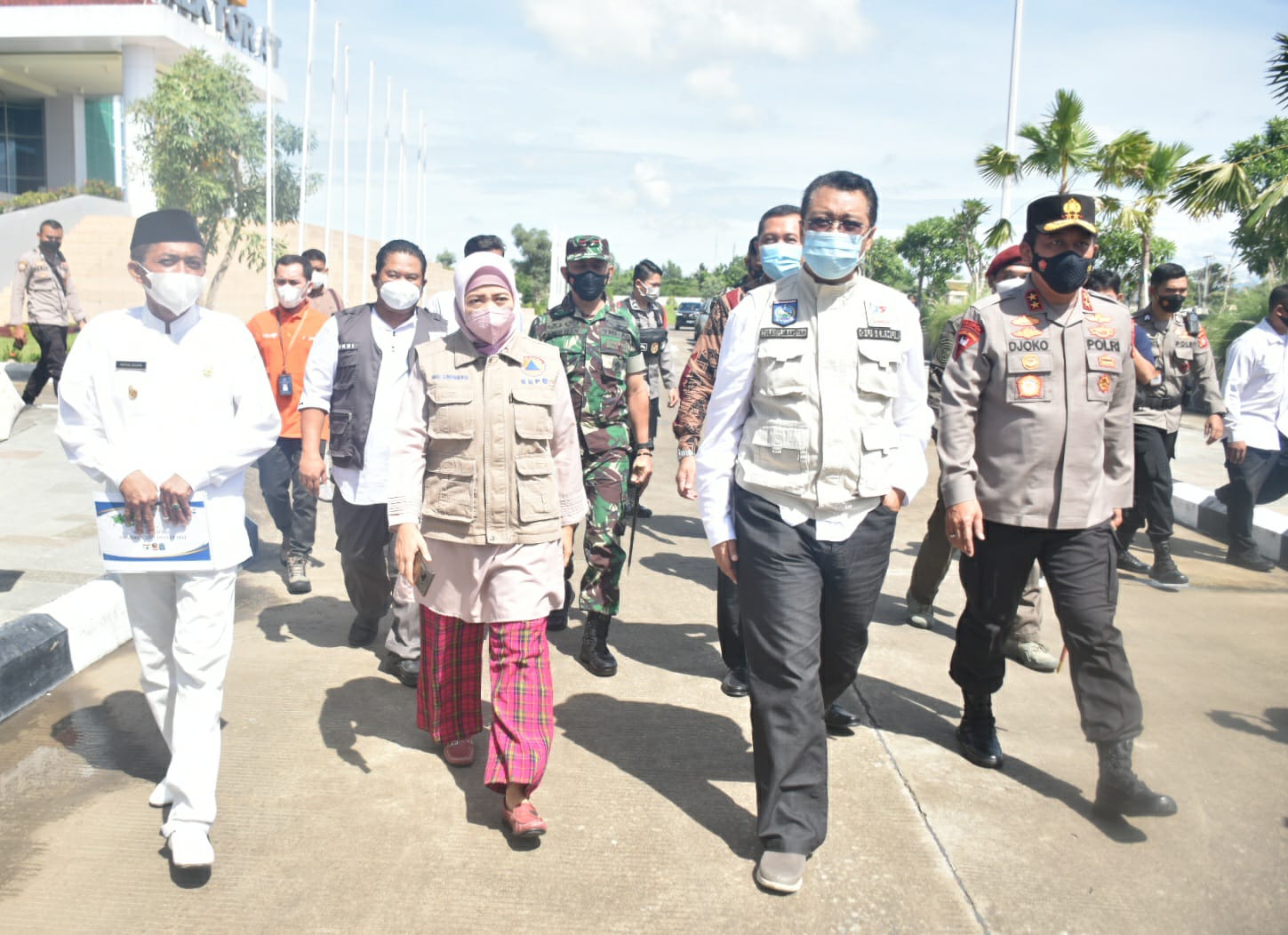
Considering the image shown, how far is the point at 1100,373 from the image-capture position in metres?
3.65

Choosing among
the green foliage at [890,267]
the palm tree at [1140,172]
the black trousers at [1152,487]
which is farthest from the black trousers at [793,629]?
the green foliage at [890,267]

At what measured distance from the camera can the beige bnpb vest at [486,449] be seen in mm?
3416

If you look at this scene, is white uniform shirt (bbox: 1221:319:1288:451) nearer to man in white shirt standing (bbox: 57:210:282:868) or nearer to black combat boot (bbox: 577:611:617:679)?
black combat boot (bbox: 577:611:617:679)

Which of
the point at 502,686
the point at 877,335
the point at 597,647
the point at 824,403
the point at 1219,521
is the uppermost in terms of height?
the point at 877,335

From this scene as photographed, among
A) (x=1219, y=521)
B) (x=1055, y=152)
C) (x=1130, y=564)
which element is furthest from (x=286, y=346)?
(x=1055, y=152)

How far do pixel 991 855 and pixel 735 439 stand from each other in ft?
5.06

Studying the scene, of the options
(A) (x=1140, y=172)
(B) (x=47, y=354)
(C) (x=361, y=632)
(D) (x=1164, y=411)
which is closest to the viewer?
(C) (x=361, y=632)

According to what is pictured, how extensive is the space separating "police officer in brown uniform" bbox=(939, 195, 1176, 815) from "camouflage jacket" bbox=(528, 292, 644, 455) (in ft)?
5.74

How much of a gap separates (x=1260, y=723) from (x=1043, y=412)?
1932 mm

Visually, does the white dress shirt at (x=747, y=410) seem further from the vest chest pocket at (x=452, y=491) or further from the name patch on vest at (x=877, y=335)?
the vest chest pocket at (x=452, y=491)

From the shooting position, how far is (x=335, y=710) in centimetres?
432

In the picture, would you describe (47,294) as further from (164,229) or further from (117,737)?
(164,229)

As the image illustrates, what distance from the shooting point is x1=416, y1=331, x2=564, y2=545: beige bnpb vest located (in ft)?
11.2

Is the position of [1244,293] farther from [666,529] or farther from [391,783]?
[391,783]
